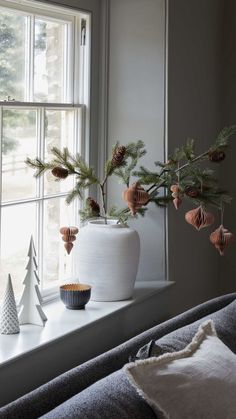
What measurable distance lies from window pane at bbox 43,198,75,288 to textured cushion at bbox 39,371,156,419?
2.84 feet

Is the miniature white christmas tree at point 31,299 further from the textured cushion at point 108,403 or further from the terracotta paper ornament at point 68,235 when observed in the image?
the textured cushion at point 108,403

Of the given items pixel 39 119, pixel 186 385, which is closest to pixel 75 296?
pixel 39 119

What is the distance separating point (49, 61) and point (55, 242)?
66cm

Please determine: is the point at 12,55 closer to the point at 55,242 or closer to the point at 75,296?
the point at 55,242

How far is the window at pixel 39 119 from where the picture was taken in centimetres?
257

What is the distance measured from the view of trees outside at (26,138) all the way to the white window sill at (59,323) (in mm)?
177

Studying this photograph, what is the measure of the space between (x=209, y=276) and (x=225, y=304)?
2.19 ft

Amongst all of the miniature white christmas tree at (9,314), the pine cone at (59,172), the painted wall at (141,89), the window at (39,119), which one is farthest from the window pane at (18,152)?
the painted wall at (141,89)

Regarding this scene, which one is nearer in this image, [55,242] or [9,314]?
[9,314]

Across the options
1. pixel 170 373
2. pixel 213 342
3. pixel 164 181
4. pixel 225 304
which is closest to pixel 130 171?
pixel 164 181

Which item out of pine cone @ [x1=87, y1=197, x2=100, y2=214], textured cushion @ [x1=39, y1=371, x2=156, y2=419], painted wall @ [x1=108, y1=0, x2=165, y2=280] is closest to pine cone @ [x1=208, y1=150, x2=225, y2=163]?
painted wall @ [x1=108, y1=0, x2=165, y2=280]

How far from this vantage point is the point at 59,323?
254cm

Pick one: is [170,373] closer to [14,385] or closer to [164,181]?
[14,385]

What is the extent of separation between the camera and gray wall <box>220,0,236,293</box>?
3623 mm
